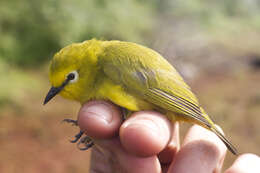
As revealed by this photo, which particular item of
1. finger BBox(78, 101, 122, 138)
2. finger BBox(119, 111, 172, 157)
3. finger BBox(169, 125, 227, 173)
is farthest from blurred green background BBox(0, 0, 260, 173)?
finger BBox(119, 111, 172, 157)

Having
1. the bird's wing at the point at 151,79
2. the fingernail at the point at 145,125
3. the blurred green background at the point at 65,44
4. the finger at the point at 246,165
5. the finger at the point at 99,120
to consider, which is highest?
the bird's wing at the point at 151,79

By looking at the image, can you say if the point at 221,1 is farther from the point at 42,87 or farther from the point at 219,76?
the point at 42,87

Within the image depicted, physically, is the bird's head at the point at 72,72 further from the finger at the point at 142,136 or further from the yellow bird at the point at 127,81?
the finger at the point at 142,136

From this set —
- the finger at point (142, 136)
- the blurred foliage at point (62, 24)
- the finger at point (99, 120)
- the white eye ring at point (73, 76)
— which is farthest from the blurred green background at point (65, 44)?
the finger at point (142, 136)

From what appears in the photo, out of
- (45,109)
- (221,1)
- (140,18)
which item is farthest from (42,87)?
(221,1)

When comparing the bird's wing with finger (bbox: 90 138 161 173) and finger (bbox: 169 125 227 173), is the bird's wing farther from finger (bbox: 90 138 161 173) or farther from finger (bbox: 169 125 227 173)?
finger (bbox: 90 138 161 173)

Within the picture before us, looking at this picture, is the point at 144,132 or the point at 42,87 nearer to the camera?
the point at 144,132
